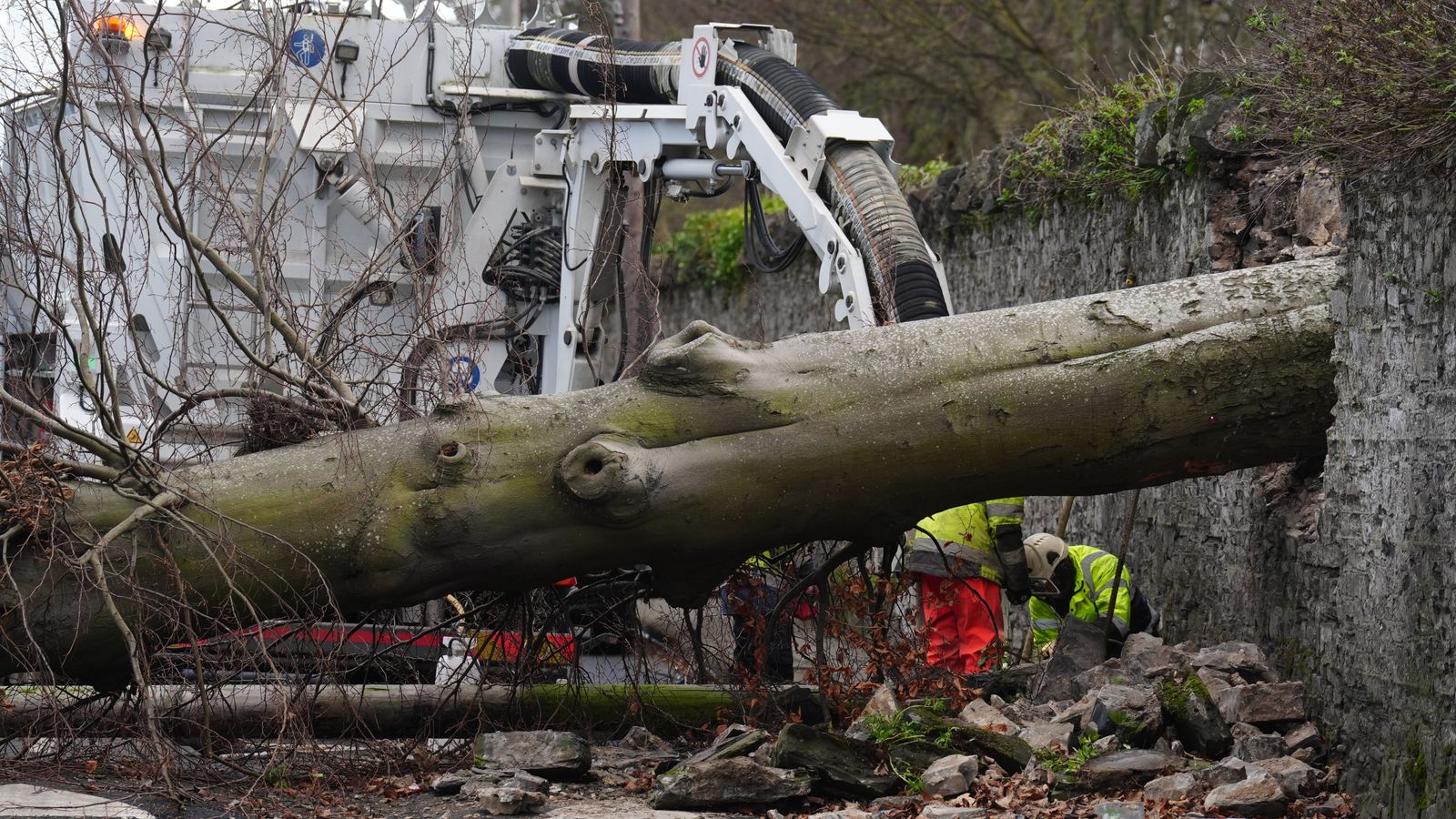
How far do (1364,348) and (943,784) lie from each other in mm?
1936

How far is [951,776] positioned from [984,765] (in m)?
0.28

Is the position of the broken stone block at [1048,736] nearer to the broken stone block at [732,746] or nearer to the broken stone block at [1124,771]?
the broken stone block at [1124,771]

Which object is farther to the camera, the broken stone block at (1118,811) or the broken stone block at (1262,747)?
the broken stone block at (1262,747)

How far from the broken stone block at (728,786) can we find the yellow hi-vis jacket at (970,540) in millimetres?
2046

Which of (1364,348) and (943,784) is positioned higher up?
(1364,348)

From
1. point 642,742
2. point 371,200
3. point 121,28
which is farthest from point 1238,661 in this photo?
point 121,28

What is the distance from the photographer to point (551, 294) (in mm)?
9609

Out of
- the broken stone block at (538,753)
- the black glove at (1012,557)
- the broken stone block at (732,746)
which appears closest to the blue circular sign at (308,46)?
the broken stone block at (538,753)

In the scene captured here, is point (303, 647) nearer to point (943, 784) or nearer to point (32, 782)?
point (32, 782)

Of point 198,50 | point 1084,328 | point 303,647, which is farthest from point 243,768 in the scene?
point 198,50

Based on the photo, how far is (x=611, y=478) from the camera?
5.00 metres

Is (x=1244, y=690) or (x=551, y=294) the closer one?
(x=1244, y=690)

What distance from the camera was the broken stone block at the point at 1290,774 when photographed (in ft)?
16.6

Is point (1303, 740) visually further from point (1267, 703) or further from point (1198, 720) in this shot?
point (1198, 720)
